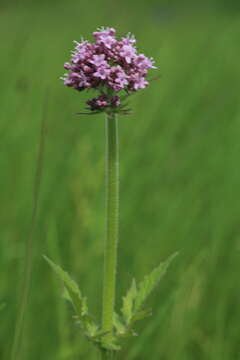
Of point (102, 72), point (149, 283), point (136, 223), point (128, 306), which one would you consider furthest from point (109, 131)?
point (136, 223)

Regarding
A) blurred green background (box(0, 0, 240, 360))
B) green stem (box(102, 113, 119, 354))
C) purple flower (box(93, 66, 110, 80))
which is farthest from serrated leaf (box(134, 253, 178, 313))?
purple flower (box(93, 66, 110, 80))

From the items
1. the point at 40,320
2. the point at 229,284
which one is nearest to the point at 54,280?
the point at 40,320

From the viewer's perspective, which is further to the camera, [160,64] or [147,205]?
[160,64]

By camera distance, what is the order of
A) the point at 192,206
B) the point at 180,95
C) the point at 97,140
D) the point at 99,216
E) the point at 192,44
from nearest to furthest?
the point at 99,216
the point at 192,206
the point at 97,140
the point at 180,95
the point at 192,44

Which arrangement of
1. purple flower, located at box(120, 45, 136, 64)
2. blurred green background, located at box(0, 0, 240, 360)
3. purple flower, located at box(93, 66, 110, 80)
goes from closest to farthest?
purple flower, located at box(93, 66, 110, 80), purple flower, located at box(120, 45, 136, 64), blurred green background, located at box(0, 0, 240, 360)

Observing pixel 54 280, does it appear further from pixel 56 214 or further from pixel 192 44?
pixel 192 44

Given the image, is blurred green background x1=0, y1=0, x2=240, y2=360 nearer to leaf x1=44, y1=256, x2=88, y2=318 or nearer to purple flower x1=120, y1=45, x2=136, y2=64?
purple flower x1=120, y1=45, x2=136, y2=64

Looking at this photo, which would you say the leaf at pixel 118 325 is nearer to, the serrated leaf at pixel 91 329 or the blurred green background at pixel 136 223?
the serrated leaf at pixel 91 329
